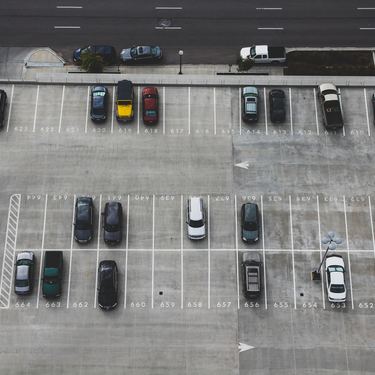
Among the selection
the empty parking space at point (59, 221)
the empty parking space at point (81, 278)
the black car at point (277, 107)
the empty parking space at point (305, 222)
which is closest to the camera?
the empty parking space at point (81, 278)

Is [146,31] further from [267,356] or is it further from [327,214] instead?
[267,356]

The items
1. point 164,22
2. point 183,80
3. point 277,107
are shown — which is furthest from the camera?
point 164,22

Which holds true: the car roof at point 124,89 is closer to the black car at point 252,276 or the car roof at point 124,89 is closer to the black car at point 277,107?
the black car at point 277,107

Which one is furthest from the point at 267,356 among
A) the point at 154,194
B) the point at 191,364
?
the point at 154,194

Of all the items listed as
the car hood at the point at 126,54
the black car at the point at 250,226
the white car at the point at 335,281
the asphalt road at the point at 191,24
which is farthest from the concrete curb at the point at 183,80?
the white car at the point at 335,281

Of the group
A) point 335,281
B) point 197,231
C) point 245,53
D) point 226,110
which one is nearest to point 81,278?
point 197,231

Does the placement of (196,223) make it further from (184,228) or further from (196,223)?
(184,228)
